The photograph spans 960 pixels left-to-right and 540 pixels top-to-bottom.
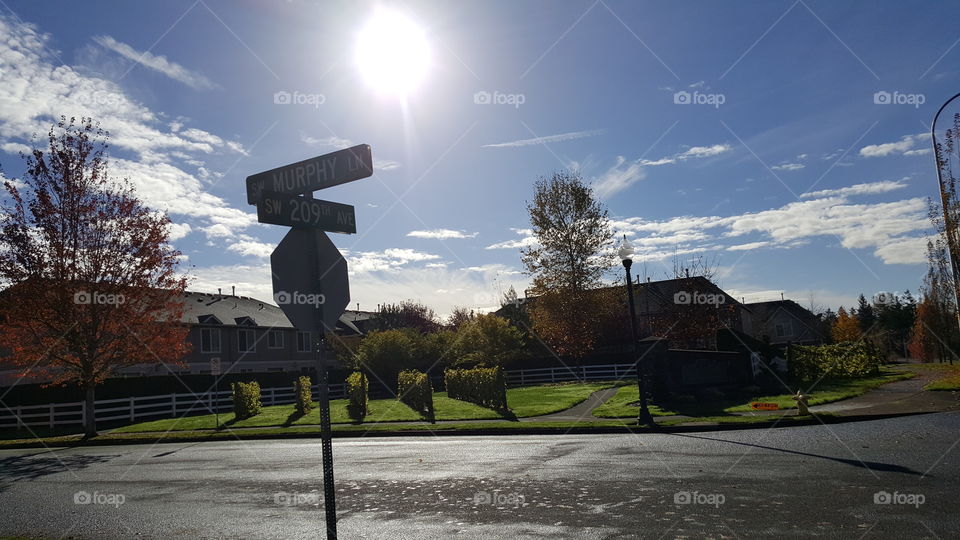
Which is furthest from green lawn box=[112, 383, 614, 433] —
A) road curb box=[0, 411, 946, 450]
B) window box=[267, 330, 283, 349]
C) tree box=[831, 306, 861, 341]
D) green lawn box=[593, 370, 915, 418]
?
tree box=[831, 306, 861, 341]

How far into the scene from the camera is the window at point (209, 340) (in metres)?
46.3

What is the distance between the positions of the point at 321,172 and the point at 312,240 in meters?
0.58

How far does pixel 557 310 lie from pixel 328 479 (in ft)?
130

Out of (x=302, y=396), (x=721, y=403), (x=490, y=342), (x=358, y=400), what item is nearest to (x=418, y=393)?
(x=358, y=400)

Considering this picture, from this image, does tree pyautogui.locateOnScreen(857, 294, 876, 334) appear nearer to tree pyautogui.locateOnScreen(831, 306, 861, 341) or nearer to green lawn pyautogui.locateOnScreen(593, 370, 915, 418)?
tree pyautogui.locateOnScreen(831, 306, 861, 341)

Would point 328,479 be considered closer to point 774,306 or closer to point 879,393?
point 879,393

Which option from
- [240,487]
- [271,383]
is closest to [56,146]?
[240,487]

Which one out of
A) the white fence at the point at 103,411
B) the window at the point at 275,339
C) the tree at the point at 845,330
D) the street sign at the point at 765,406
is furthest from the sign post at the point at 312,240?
the tree at the point at 845,330

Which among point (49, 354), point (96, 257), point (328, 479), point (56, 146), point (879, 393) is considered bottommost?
point (879, 393)

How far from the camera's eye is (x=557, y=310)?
142ft

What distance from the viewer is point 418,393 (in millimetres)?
25547

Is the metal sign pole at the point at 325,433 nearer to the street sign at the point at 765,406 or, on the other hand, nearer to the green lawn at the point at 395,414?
the street sign at the point at 765,406

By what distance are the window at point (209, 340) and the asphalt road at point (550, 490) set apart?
33007 mm

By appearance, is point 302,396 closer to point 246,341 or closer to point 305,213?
point 305,213
